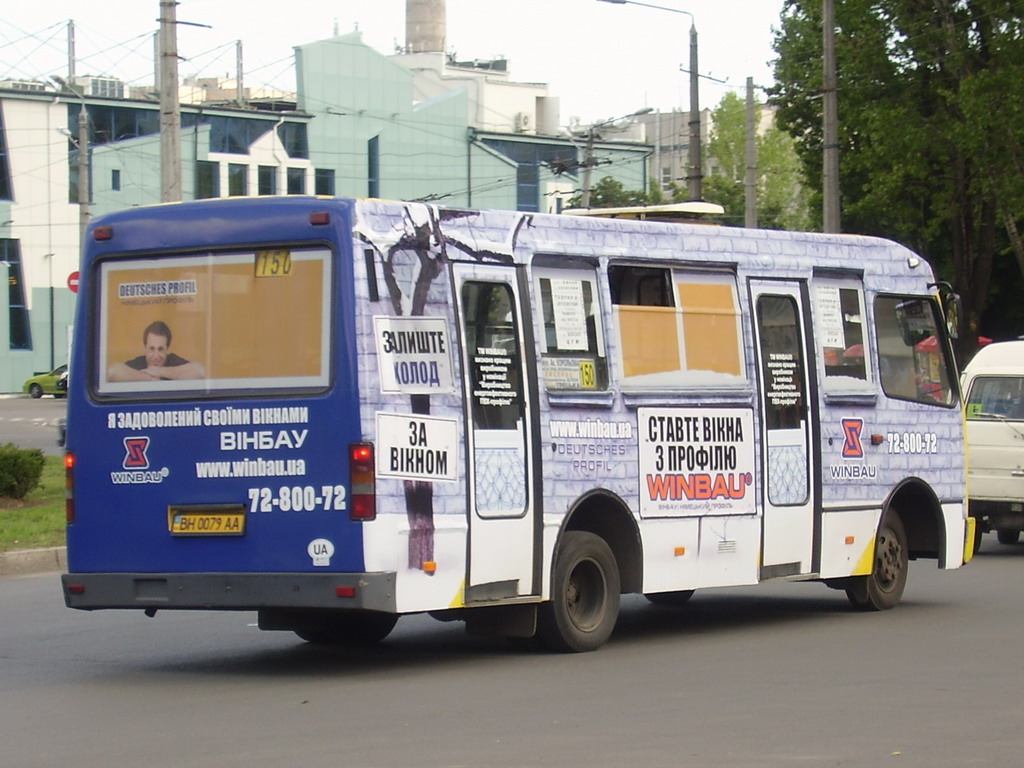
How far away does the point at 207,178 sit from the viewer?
68750mm

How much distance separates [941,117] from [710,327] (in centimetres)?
2375

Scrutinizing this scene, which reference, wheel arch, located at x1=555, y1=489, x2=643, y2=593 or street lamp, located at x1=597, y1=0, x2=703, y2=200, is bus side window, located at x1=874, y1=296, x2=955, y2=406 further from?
street lamp, located at x1=597, y1=0, x2=703, y2=200

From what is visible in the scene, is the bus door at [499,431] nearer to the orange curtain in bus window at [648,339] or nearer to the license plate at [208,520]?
the orange curtain in bus window at [648,339]

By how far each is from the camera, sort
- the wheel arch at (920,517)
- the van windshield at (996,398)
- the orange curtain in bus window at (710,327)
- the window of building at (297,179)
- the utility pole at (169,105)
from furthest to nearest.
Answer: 1. the window of building at (297,179)
2. the utility pole at (169,105)
3. the van windshield at (996,398)
4. the wheel arch at (920,517)
5. the orange curtain in bus window at (710,327)

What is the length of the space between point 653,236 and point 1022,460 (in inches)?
334

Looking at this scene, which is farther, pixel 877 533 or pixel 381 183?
pixel 381 183

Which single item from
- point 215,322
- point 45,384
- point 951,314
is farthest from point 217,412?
point 45,384

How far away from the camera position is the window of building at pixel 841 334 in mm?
12773

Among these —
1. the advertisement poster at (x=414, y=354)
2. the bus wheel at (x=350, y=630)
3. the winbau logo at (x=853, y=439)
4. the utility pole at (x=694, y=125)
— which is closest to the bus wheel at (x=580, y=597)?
the bus wheel at (x=350, y=630)

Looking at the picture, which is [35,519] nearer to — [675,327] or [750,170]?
[675,327]

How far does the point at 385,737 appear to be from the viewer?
25.5 feet

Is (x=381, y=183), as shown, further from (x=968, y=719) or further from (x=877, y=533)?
(x=968, y=719)

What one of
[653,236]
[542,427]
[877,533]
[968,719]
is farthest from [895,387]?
[968,719]

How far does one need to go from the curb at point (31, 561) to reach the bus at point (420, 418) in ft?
18.1
